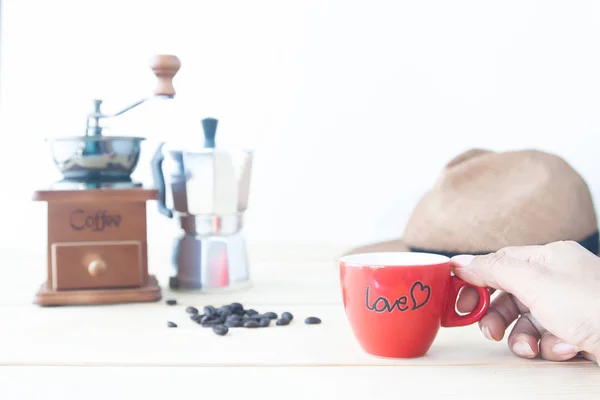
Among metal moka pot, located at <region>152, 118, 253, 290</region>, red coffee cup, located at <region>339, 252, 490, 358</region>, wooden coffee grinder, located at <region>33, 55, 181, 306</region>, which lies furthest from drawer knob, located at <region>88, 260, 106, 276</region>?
red coffee cup, located at <region>339, 252, 490, 358</region>

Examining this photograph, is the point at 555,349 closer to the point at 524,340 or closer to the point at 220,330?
the point at 524,340

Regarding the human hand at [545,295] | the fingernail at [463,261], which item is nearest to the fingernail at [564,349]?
the human hand at [545,295]

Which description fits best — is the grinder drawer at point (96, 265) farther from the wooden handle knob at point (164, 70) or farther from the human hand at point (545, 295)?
the human hand at point (545, 295)

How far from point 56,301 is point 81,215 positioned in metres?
0.14

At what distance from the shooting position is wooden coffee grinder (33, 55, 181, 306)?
3.47 ft

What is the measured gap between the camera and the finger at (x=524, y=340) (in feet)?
2.36

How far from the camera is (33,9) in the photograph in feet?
5.38

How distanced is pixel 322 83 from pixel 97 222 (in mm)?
764

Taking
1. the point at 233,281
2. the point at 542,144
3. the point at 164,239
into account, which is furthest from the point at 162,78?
the point at 542,144

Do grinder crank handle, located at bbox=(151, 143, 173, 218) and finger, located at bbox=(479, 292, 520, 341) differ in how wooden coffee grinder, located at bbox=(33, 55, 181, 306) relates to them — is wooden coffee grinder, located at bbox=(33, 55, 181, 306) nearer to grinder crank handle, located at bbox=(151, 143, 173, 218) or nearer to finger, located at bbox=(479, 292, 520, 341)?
grinder crank handle, located at bbox=(151, 143, 173, 218)

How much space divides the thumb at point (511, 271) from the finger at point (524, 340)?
65 mm

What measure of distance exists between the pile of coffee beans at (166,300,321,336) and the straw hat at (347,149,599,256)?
0.47 m

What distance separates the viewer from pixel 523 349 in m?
0.72

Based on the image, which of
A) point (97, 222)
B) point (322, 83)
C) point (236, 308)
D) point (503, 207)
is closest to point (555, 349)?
point (236, 308)
